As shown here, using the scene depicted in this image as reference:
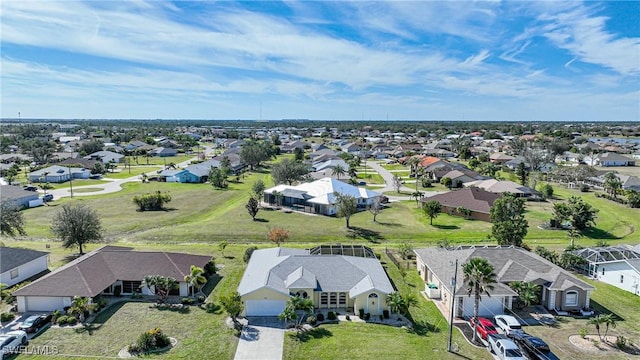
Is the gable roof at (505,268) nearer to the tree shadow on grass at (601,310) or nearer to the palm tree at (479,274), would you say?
the tree shadow on grass at (601,310)

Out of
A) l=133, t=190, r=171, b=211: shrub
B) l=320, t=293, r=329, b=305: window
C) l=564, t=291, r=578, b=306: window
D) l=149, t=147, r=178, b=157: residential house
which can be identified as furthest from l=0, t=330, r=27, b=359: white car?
l=149, t=147, r=178, b=157: residential house

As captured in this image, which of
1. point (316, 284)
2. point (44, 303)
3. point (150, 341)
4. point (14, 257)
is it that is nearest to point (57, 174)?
point (14, 257)

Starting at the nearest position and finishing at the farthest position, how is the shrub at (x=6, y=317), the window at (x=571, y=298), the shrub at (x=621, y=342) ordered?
the shrub at (x=621, y=342) → the shrub at (x=6, y=317) → the window at (x=571, y=298)

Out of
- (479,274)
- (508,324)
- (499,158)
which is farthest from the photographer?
(499,158)

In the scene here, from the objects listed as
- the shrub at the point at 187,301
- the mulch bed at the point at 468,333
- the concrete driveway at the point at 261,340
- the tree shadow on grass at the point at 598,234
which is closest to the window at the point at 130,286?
the shrub at the point at 187,301

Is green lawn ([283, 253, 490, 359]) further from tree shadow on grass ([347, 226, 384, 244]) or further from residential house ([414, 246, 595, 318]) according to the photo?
→ tree shadow on grass ([347, 226, 384, 244])

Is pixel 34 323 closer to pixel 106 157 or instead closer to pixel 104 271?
pixel 104 271
